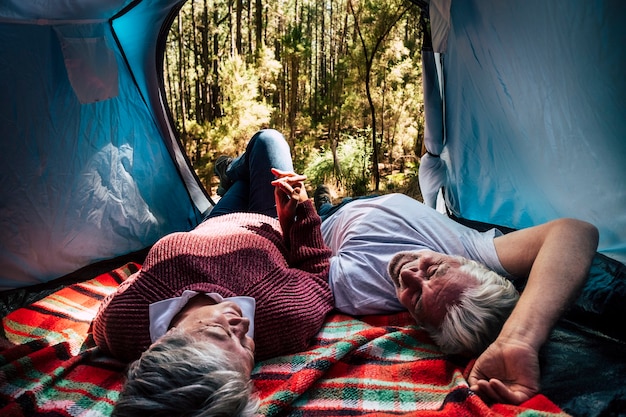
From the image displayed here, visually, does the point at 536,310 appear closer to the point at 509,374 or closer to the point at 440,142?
the point at 509,374

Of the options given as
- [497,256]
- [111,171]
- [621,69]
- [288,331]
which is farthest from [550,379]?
[111,171]

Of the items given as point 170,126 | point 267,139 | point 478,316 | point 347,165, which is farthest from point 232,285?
point 347,165

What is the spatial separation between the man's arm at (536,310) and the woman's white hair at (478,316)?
7cm

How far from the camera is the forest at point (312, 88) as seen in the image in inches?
241

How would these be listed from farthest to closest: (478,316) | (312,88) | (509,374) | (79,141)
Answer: (312,88)
(79,141)
(478,316)
(509,374)

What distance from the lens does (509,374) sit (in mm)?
1001

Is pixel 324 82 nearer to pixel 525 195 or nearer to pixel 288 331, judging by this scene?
pixel 525 195

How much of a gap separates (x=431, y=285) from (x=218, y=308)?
0.58 m

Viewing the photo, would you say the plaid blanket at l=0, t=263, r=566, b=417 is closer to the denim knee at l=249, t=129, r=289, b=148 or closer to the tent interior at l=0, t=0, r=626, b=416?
the tent interior at l=0, t=0, r=626, b=416

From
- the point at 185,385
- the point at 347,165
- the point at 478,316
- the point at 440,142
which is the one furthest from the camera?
the point at 347,165

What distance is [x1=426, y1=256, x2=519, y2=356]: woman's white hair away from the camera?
1137 mm

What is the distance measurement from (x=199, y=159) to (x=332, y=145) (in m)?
2.14

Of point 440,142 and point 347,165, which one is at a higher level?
point 440,142

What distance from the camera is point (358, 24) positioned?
6355mm
